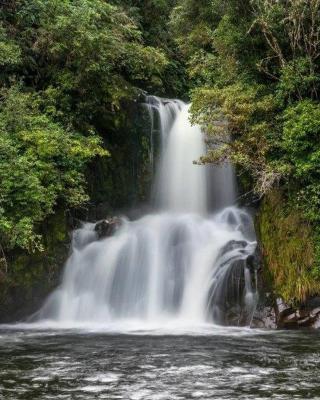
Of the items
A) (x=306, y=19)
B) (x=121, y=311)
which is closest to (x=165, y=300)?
(x=121, y=311)

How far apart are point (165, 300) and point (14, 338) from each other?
3.96 meters

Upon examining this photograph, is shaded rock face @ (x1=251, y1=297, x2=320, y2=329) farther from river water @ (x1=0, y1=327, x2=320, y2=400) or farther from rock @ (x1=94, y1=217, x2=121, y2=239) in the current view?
rock @ (x1=94, y1=217, x2=121, y2=239)

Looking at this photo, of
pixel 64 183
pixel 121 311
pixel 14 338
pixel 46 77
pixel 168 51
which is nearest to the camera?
pixel 14 338

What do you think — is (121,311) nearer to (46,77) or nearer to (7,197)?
(7,197)

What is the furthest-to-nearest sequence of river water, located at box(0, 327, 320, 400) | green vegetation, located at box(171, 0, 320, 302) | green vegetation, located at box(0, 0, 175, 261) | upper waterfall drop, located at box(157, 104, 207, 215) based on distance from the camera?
upper waterfall drop, located at box(157, 104, 207, 215) → green vegetation, located at box(0, 0, 175, 261) → green vegetation, located at box(171, 0, 320, 302) → river water, located at box(0, 327, 320, 400)

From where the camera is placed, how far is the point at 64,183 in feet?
46.1

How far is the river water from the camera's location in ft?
21.5

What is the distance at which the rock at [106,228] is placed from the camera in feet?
49.1

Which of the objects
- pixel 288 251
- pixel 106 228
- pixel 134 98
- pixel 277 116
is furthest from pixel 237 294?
pixel 134 98

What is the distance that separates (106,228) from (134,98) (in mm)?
5347

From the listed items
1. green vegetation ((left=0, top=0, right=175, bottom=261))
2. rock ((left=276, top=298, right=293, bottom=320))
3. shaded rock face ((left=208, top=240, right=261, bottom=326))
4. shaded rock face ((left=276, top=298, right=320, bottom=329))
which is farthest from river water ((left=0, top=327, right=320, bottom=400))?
green vegetation ((left=0, top=0, right=175, bottom=261))

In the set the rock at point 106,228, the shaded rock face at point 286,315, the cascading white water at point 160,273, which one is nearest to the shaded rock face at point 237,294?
the cascading white water at point 160,273

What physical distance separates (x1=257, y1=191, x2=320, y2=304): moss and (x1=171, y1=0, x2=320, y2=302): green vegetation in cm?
2

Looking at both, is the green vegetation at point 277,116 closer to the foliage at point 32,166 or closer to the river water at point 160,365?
the river water at point 160,365
